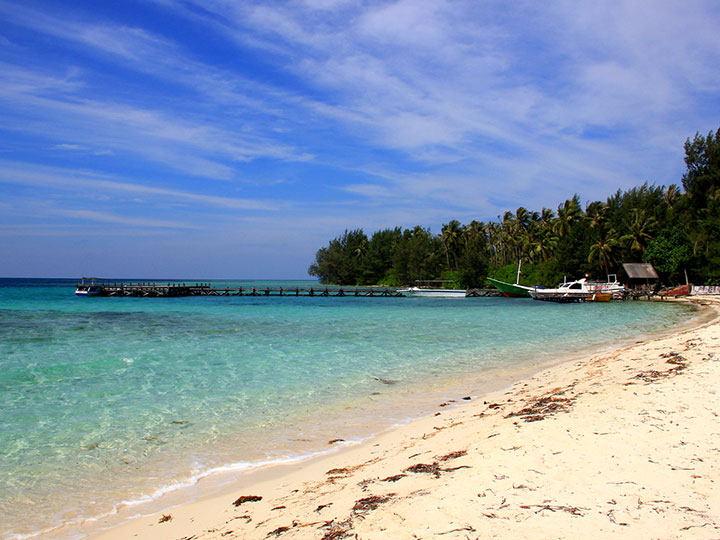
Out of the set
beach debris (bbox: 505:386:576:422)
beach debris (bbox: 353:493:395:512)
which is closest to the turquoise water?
beach debris (bbox: 505:386:576:422)

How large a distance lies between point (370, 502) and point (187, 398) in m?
6.85

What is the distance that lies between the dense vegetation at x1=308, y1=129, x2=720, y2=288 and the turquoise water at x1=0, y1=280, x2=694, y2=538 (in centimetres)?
Answer: 4518

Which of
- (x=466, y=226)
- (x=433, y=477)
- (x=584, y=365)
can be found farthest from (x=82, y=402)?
(x=466, y=226)

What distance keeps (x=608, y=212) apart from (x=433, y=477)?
74.1 metres

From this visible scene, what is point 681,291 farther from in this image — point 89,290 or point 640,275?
point 89,290

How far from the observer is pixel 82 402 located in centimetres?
929

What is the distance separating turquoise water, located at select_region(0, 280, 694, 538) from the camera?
5.77 m

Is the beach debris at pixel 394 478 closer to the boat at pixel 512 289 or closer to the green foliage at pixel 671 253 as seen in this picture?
the boat at pixel 512 289

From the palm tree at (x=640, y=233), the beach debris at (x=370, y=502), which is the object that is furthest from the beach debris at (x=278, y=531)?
the palm tree at (x=640, y=233)

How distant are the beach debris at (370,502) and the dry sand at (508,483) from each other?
0.01 m

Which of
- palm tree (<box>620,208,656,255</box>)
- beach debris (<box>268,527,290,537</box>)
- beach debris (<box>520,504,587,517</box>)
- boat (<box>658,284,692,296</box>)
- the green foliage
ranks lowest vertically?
beach debris (<box>268,527,290,537</box>)

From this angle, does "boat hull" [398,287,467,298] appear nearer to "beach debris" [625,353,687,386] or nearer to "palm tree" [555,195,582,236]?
"palm tree" [555,195,582,236]

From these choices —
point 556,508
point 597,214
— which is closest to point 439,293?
point 597,214

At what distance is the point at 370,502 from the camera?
12.7ft
